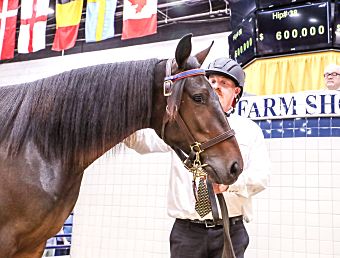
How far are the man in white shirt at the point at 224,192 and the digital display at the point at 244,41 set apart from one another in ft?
11.2

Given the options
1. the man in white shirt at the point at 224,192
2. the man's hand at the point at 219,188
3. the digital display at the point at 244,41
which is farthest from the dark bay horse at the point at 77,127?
the digital display at the point at 244,41

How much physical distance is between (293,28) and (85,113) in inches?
176

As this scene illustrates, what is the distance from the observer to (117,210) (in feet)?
15.4

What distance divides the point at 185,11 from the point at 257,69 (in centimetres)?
159

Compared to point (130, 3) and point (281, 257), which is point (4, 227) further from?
point (130, 3)

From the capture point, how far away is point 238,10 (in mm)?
5863

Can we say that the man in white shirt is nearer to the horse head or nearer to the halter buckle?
the horse head

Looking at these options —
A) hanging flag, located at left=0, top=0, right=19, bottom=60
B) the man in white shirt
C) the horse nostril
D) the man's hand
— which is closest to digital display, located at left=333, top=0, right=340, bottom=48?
the man in white shirt

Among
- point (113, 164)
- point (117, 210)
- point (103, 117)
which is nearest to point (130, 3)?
point (113, 164)

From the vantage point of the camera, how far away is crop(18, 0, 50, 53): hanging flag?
21.9ft

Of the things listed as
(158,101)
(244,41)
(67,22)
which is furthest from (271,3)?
(158,101)

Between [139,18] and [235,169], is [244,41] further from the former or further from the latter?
[235,169]

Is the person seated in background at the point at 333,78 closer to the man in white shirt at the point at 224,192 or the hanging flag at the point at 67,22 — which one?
the man in white shirt at the point at 224,192

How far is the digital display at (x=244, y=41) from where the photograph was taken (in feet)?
18.2
